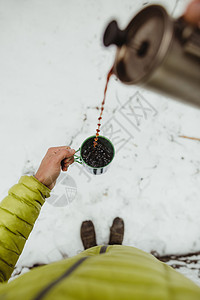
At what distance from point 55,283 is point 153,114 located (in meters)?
1.70

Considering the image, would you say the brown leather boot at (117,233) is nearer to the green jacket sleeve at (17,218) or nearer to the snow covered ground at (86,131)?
the snow covered ground at (86,131)

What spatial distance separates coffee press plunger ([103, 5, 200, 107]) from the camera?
0.60 meters

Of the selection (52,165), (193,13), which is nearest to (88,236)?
A: (52,165)

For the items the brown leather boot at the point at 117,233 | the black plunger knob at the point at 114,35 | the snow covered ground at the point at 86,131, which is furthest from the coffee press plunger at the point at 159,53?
the brown leather boot at the point at 117,233

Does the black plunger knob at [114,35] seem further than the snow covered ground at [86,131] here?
No

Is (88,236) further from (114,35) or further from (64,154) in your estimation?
(114,35)

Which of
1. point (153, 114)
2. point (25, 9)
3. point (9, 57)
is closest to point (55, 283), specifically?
point (153, 114)

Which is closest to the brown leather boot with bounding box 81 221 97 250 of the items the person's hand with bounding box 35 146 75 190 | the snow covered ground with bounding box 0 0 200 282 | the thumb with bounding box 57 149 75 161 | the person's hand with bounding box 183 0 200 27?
the snow covered ground with bounding box 0 0 200 282

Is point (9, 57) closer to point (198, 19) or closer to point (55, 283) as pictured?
point (198, 19)

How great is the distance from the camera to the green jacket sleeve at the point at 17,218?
36.7 inches

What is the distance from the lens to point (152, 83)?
679mm

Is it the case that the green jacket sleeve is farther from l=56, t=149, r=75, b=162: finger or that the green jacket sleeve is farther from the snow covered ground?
the snow covered ground

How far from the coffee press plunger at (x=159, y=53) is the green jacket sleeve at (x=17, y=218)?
0.76 m

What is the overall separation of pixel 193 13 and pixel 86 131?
1354 millimetres
